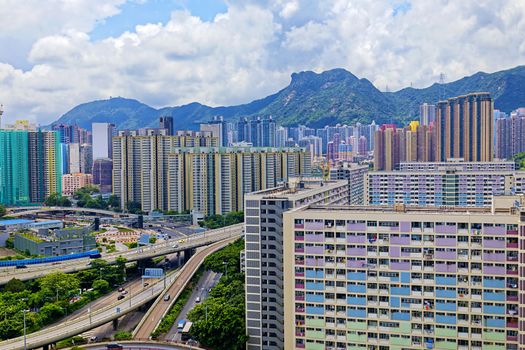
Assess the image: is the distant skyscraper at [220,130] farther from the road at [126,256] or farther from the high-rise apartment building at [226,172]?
the road at [126,256]

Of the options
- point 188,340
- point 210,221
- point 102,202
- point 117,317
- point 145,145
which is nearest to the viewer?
point 188,340

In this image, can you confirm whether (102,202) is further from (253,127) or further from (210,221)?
(253,127)

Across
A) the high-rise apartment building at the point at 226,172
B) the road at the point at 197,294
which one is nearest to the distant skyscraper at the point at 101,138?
the high-rise apartment building at the point at 226,172

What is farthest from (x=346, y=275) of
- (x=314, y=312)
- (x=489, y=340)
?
(x=489, y=340)

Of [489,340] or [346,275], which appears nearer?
[489,340]

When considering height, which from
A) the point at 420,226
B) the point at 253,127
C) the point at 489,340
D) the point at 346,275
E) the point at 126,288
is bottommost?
the point at 126,288

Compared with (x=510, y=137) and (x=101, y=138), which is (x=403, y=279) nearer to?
(x=510, y=137)

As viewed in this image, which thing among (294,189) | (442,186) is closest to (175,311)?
(294,189)
